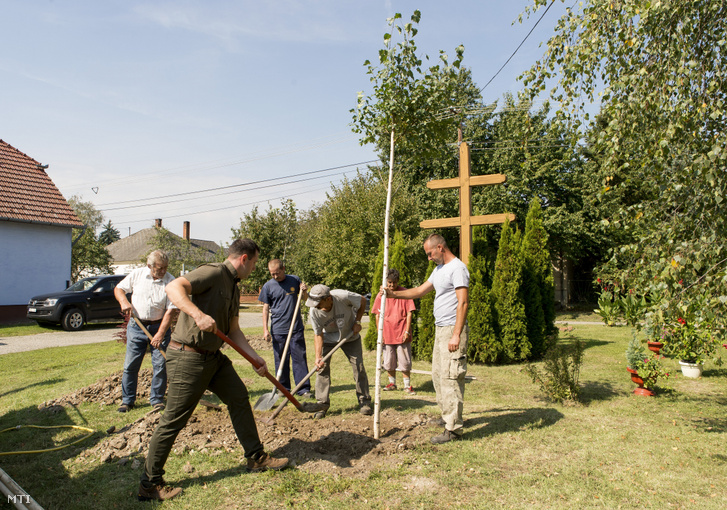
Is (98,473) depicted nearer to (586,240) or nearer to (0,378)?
(0,378)

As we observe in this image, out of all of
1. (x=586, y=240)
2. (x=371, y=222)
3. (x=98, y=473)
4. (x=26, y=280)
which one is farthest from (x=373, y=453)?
(x=586, y=240)

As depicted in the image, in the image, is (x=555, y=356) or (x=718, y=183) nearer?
(x=718, y=183)

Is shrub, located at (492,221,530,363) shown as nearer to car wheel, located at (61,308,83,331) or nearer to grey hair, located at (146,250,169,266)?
grey hair, located at (146,250,169,266)

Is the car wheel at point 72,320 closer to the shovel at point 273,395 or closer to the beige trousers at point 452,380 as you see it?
the shovel at point 273,395

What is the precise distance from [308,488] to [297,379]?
2828mm

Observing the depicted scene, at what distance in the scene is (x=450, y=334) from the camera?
484 centimetres

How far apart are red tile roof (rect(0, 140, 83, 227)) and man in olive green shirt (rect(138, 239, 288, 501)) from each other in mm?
17166

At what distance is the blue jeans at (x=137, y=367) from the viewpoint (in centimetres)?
588

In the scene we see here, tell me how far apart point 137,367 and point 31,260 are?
1530cm

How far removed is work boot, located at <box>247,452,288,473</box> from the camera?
13.3ft

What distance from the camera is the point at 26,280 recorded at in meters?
17.7

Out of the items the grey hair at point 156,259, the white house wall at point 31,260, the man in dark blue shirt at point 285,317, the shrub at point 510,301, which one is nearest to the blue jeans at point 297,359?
the man in dark blue shirt at point 285,317

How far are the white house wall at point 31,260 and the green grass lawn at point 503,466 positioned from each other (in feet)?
43.4

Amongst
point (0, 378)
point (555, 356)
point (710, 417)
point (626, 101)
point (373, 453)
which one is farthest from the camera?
point (0, 378)
